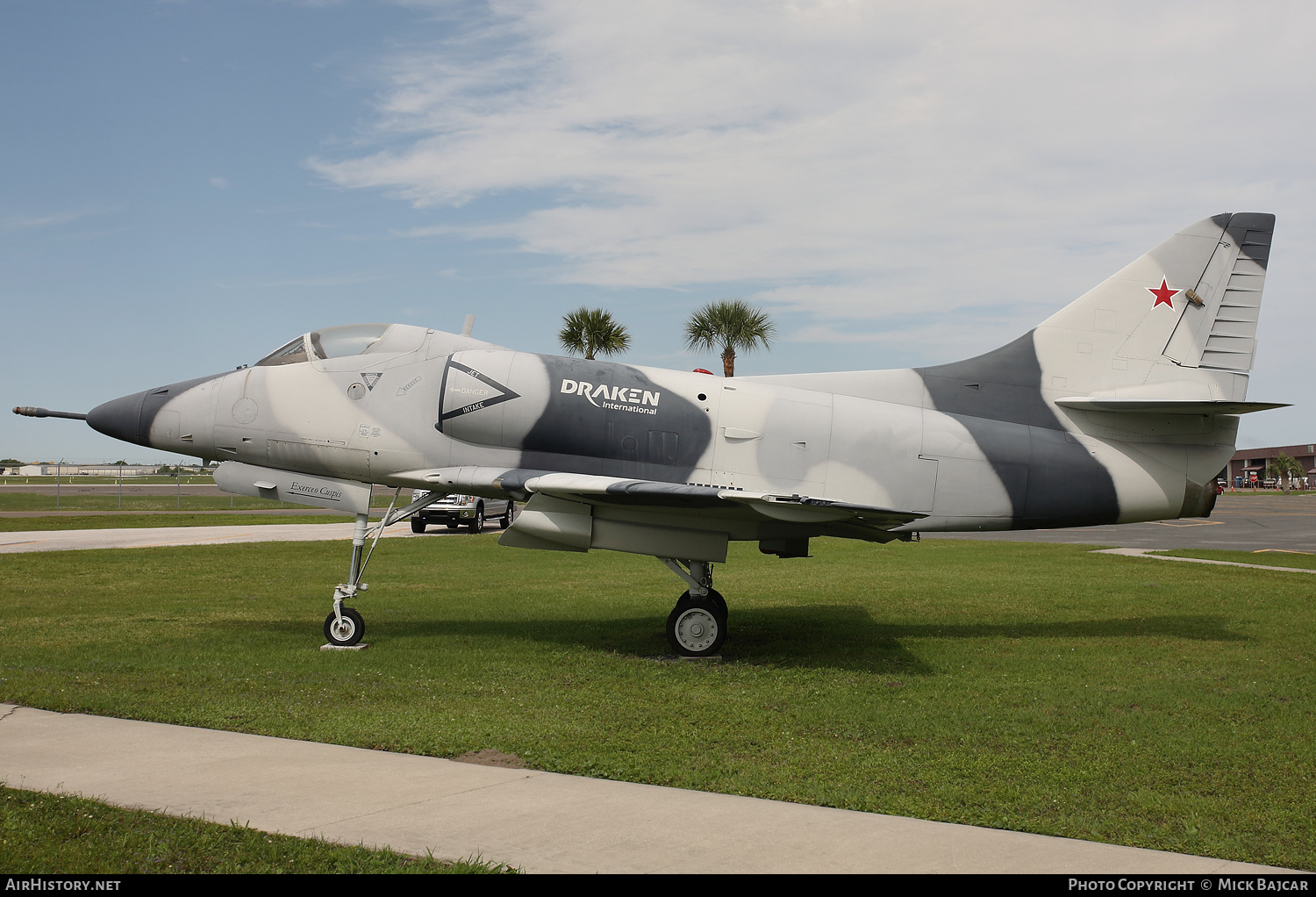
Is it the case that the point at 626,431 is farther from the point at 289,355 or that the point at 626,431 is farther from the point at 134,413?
the point at 134,413

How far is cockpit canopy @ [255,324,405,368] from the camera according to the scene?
35.6 ft

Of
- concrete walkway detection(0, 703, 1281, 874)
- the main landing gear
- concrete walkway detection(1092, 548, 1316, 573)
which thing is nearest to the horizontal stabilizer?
the main landing gear

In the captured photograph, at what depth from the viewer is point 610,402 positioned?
1045 cm

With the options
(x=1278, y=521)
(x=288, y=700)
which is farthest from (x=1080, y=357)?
(x=1278, y=521)

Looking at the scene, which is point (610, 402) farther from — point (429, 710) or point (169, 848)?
point (169, 848)

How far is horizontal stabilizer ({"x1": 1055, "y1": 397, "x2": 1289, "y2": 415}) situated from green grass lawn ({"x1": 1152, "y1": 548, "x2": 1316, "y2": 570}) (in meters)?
11.2

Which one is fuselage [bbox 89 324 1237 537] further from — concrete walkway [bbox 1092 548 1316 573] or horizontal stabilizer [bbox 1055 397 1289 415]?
concrete walkway [bbox 1092 548 1316 573]

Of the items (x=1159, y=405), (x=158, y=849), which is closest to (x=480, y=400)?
(x=158, y=849)

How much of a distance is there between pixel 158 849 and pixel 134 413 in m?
7.77

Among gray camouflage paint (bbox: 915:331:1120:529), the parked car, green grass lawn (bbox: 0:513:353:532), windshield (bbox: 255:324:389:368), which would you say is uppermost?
windshield (bbox: 255:324:389:368)

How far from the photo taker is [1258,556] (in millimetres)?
21312

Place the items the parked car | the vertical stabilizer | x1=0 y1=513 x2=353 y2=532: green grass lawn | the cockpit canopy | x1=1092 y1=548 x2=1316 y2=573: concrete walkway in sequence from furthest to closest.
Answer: the parked car, x1=0 y1=513 x2=353 y2=532: green grass lawn, x1=1092 y1=548 x2=1316 y2=573: concrete walkway, the vertical stabilizer, the cockpit canopy

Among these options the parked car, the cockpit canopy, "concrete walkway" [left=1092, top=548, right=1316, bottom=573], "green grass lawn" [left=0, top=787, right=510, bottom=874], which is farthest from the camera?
the parked car

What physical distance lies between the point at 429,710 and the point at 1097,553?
19.8m
